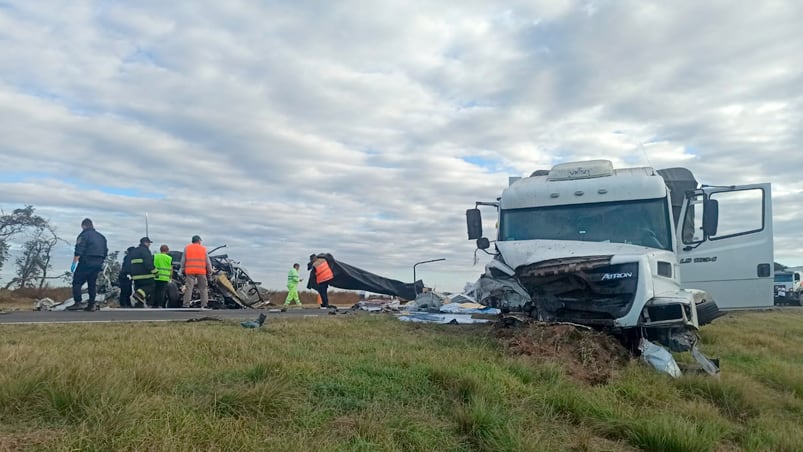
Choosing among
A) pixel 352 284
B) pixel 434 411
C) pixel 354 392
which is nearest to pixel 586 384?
pixel 434 411

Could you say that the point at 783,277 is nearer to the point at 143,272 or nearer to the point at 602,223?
the point at 602,223

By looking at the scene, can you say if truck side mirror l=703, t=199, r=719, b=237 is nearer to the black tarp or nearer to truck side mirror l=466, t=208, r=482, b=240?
truck side mirror l=466, t=208, r=482, b=240

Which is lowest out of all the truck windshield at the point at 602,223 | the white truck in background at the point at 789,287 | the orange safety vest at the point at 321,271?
the white truck in background at the point at 789,287

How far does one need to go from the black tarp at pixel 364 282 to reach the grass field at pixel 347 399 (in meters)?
12.6

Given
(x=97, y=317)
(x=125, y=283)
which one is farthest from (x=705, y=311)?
(x=125, y=283)

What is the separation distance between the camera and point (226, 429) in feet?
10.9

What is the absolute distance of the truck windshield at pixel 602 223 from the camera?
8109 mm

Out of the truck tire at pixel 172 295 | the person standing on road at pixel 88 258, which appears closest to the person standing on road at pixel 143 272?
the truck tire at pixel 172 295

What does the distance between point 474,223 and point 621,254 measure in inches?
122

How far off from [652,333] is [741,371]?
1093mm

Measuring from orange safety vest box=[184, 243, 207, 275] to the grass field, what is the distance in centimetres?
708

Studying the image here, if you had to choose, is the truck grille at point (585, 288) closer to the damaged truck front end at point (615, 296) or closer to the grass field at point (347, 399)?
the damaged truck front end at point (615, 296)

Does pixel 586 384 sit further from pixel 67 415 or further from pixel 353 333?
pixel 67 415

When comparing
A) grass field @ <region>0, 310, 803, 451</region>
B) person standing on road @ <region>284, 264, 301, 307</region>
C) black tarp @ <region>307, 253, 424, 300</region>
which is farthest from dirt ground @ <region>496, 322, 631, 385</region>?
person standing on road @ <region>284, 264, 301, 307</region>
